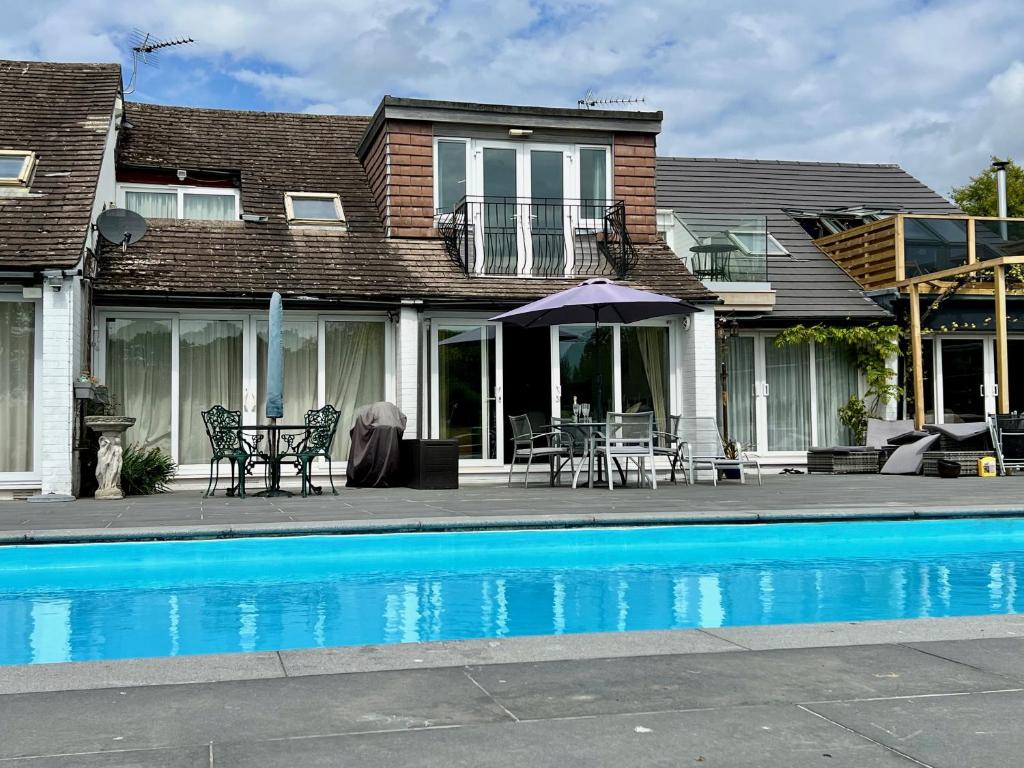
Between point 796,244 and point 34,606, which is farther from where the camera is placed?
point 796,244

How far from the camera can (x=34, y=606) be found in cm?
580

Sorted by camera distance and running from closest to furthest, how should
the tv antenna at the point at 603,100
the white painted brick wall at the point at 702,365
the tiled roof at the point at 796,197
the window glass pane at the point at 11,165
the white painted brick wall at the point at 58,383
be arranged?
the white painted brick wall at the point at 58,383, the window glass pane at the point at 11,165, the white painted brick wall at the point at 702,365, the tiled roof at the point at 796,197, the tv antenna at the point at 603,100

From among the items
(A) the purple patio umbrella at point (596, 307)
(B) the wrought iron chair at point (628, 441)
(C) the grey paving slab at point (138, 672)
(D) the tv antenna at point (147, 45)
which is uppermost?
(D) the tv antenna at point (147, 45)

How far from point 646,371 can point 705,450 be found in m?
1.57

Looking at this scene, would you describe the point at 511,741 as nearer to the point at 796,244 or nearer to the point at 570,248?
the point at 570,248

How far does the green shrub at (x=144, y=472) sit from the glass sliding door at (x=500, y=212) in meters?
4.70

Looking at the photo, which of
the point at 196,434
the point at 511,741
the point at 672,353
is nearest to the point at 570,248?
the point at 672,353

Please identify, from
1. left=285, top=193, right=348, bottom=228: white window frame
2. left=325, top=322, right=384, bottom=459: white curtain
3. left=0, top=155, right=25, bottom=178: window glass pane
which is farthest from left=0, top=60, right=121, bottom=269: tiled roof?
left=325, top=322, right=384, bottom=459: white curtain

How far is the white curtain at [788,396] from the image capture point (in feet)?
54.6

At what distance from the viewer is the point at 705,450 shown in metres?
13.4

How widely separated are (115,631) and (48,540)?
239cm

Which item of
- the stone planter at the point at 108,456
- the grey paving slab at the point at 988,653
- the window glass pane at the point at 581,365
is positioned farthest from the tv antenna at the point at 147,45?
the grey paving slab at the point at 988,653

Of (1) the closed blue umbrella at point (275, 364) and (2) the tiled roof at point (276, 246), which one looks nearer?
(1) the closed blue umbrella at point (275, 364)

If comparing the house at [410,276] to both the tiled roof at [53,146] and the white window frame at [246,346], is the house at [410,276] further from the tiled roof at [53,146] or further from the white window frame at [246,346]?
the tiled roof at [53,146]
